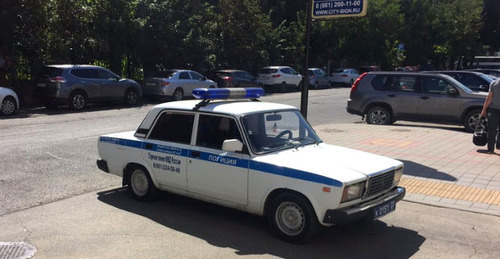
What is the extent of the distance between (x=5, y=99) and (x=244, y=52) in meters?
17.8

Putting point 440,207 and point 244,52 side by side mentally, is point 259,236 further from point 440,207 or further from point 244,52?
point 244,52

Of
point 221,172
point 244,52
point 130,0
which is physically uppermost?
point 130,0

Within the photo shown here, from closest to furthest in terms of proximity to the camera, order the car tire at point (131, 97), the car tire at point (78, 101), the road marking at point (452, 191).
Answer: the road marking at point (452, 191) < the car tire at point (78, 101) < the car tire at point (131, 97)

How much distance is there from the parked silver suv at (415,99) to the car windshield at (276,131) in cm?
890

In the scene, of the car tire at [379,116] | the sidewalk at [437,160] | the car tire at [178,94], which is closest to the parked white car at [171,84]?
the car tire at [178,94]

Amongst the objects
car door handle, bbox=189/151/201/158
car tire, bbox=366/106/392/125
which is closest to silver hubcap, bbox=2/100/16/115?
car tire, bbox=366/106/392/125

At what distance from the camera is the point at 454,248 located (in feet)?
16.8

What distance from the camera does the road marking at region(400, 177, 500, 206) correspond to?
688cm

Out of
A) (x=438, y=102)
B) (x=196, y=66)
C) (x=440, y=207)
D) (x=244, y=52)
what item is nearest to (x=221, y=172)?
(x=440, y=207)

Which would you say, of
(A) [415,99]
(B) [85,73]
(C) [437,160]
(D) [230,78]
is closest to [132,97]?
(B) [85,73]

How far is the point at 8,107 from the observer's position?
16.0 m

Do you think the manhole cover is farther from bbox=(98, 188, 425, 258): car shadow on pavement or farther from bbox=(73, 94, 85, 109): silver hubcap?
bbox=(73, 94, 85, 109): silver hubcap

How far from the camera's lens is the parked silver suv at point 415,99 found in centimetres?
1353

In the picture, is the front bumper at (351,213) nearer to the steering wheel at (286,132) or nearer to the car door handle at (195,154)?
the steering wheel at (286,132)
